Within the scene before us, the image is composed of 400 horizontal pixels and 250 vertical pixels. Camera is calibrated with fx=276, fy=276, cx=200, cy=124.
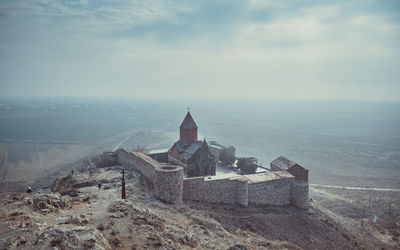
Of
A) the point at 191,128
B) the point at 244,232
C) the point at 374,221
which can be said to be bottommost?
the point at 374,221

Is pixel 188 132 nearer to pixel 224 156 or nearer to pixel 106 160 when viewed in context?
pixel 224 156

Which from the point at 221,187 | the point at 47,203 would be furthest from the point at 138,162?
the point at 47,203

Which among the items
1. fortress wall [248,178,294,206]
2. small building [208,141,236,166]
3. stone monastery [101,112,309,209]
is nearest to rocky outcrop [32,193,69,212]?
stone monastery [101,112,309,209]

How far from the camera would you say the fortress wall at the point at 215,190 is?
21.0 m

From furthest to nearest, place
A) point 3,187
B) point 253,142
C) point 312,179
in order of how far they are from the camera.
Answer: point 253,142 → point 312,179 → point 3,187

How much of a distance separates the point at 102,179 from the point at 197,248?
12507 millimetres

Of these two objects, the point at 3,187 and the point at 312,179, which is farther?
the point at 312,179

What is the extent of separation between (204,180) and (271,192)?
6.76 meters

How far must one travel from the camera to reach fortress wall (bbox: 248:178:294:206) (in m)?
23.4

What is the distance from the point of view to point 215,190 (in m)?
21.9

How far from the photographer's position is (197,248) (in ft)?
39.7

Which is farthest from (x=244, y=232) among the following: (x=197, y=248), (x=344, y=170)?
(x=344, y=170)

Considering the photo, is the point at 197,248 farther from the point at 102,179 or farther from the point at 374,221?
the point at 374,221

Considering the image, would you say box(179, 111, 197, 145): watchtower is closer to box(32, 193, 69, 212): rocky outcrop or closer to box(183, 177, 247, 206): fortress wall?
box(183, 177, 247, 206): fortress wall
